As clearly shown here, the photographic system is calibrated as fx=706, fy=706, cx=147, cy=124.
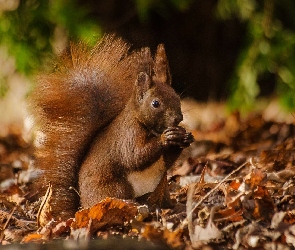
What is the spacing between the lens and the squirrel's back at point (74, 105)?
3.75 m

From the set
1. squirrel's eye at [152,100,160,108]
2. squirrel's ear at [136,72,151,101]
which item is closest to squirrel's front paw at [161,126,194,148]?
squirrel's eye at [152,100,160,108]

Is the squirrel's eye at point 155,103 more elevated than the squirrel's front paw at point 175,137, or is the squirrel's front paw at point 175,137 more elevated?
the squirrel's eye at point 155,103

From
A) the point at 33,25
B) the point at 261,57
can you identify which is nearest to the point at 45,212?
the point at 33,25

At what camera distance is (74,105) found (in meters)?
3.74

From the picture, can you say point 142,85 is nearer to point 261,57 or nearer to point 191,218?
point 191,218

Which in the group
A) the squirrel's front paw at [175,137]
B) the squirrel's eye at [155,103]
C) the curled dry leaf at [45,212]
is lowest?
the curled dry leaf at [45,212]

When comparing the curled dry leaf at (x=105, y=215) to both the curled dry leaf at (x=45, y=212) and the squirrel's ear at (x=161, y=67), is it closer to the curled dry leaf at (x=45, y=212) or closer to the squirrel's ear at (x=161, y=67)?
the curled dry leaf at (x=45, y=212)

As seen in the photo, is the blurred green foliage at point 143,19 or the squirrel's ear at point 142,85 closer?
the squirrel's ear at point 142,85

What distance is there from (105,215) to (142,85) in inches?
28.6

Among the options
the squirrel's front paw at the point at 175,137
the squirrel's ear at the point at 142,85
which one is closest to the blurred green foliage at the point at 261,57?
the squirrel's ear at the point at 142,85

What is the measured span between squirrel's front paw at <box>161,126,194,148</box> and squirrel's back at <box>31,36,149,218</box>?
0.45m

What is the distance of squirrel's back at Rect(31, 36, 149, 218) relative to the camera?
375 centimetres

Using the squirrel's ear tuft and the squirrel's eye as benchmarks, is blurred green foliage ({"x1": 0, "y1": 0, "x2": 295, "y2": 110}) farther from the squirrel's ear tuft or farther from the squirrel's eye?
the squirrel's eye

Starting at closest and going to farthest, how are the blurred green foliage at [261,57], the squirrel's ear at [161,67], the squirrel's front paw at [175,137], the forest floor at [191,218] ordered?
the forest floor at [191,218] < the squirrel's front paw at [175,137] < the squirrel's ear at [161,67] < the blurred green foliage at [261,57]
